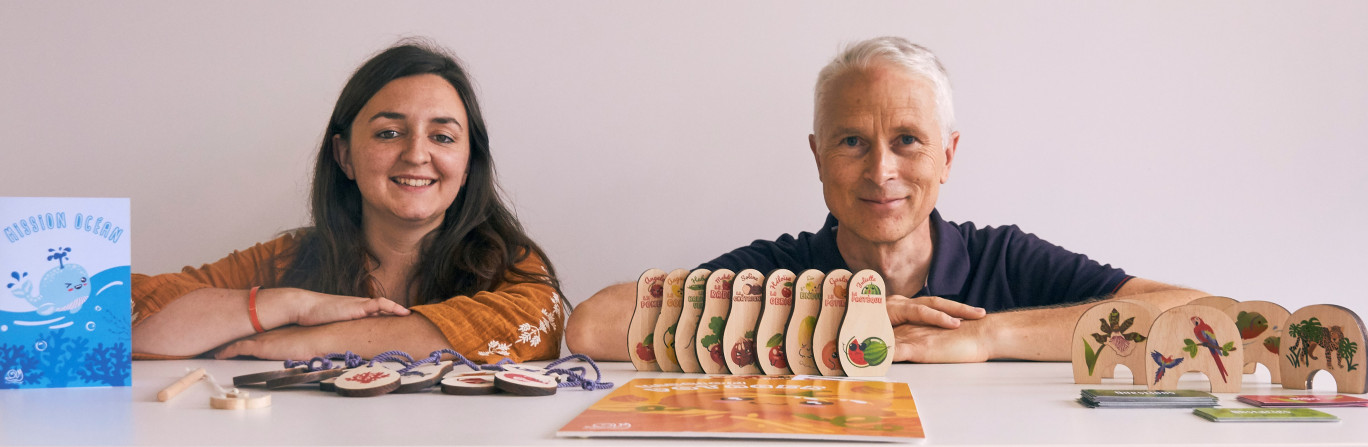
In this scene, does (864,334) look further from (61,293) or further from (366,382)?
(61,293)

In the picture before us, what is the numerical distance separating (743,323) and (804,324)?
0.25 ft

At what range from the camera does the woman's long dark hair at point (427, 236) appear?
1.88 m

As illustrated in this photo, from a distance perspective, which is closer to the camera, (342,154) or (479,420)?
(479,420)

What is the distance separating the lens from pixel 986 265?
1.84 m

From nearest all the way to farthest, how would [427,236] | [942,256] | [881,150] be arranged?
[881,150] < [942,256] < [427,236]

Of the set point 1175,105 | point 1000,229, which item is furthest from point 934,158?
point 1175,105

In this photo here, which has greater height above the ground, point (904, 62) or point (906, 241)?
point (904, 62)

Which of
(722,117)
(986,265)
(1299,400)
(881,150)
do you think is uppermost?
(722,117)

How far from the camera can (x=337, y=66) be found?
2.26m

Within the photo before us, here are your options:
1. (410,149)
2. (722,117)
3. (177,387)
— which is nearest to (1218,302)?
(177,387)

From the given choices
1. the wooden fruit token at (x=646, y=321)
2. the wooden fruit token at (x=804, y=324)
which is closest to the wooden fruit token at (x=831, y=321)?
the wooden fruit token at (x=804, y=324)

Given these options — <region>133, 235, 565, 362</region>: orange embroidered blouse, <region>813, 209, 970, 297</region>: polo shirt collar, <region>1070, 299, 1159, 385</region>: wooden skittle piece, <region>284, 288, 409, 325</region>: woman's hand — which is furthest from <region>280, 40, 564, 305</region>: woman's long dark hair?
<region>1070, 299, 1159, 385</region>: wooden skittle piece

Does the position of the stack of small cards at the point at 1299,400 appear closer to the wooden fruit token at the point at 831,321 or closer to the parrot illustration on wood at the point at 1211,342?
the parrot illustration on wood at the point at 1211,342

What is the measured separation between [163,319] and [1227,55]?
2373 mm
